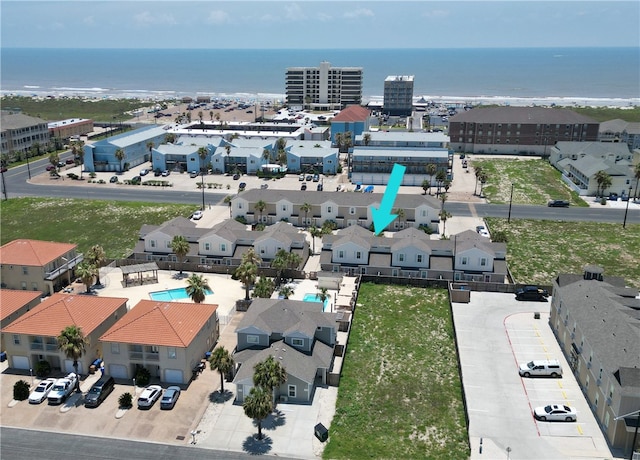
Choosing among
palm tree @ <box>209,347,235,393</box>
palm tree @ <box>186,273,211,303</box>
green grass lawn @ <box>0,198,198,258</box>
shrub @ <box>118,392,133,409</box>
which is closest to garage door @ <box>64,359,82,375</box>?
shrub @ <box>118,392,133,409</box>

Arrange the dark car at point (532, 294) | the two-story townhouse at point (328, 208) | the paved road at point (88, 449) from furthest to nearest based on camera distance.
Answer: the two-story townhouse at point (328, 208), the dark car at point (532, 294), the paved road at point (88, 449)

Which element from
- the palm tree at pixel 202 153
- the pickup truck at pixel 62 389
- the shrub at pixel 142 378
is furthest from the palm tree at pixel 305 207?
the pickup truck at pixel 62 389

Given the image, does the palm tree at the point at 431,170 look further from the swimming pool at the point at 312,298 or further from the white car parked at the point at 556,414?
the white car parked at the point at 556,414

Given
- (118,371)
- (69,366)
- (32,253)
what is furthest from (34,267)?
(118,371)

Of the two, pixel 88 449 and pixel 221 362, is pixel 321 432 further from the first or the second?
pixel 88 449

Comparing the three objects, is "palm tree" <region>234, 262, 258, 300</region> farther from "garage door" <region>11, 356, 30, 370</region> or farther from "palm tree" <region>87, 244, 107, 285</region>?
"garage door" <region>11, 356, 30, 370</region>

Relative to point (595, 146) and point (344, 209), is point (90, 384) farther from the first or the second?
point (595, 146)

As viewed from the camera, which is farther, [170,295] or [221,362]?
[170,295]
